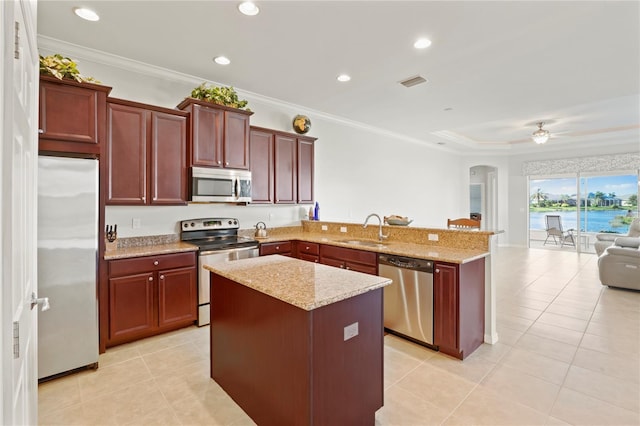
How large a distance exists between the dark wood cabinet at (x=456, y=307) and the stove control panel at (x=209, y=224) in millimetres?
2604

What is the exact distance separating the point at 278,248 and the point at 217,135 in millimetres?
1554

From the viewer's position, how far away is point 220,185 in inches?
143

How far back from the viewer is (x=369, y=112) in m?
5.21

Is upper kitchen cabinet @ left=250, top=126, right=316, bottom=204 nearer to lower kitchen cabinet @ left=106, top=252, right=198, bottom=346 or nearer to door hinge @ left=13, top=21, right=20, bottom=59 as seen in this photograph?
lower kitchen cabinet @ left=106, top=252, right=198, bottom=346

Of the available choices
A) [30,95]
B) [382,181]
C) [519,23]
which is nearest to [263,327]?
[30,95]

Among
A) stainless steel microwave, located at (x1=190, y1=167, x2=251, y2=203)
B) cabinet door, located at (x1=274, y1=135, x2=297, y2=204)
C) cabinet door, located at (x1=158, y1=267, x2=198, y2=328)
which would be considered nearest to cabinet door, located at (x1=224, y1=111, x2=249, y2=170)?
stainless steel microwave, located at (x1=190, y1=167, x2=251, y2=203)

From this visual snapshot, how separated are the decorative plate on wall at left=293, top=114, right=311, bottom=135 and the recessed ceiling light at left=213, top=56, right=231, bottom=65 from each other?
5.04 ft

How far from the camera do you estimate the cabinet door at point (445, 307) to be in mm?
2643

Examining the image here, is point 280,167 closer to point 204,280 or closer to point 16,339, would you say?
point 204,280

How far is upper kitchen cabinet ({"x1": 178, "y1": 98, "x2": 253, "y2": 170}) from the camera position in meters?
3.44

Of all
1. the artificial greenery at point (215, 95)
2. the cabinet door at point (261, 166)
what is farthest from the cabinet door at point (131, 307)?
the artificial greenery at point (215, 95)

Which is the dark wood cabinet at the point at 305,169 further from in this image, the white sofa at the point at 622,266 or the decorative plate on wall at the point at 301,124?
the white sofa at the point at 622,266

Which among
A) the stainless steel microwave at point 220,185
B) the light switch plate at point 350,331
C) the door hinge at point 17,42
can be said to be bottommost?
the light switch plate at point 350,331

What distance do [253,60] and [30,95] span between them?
2.25 metres
